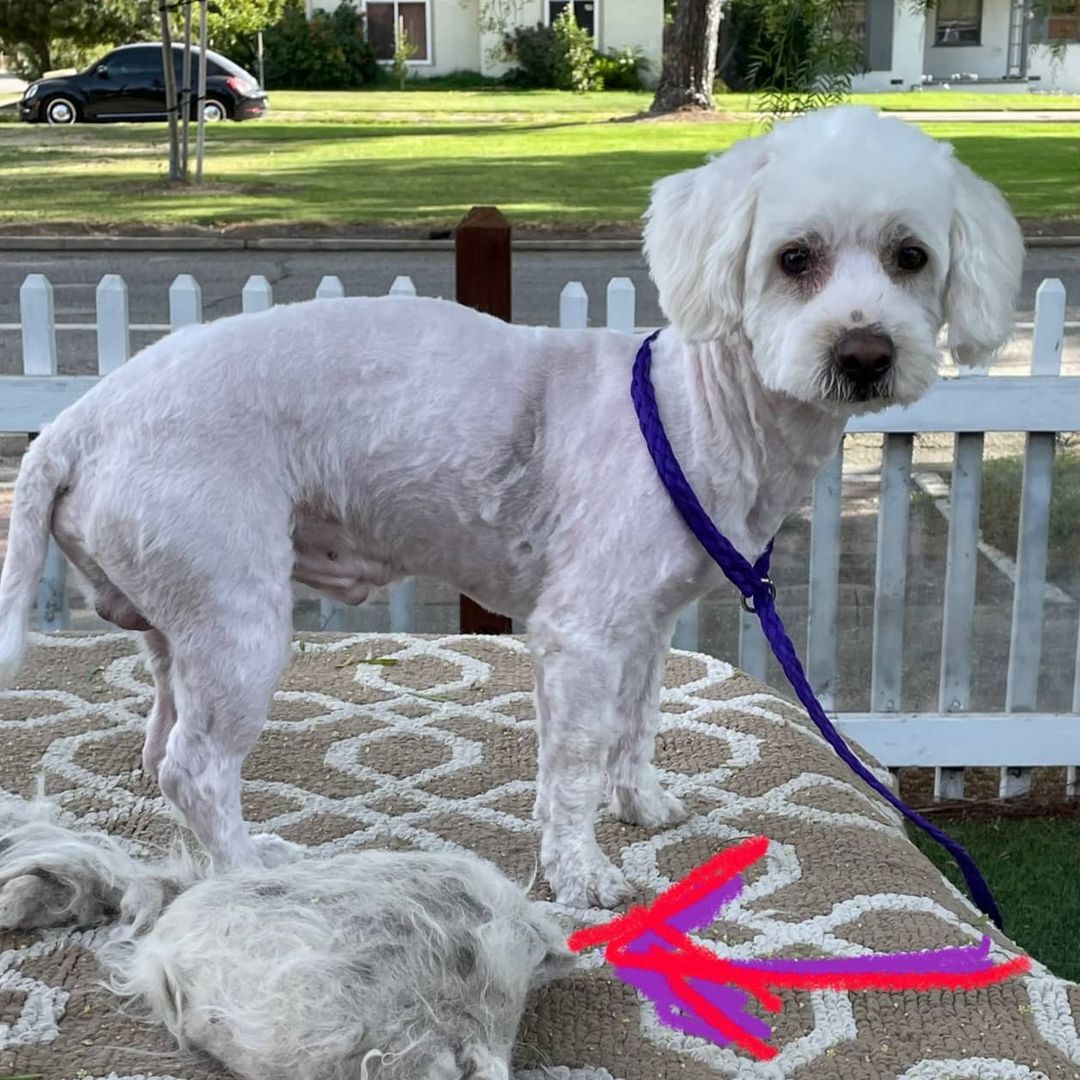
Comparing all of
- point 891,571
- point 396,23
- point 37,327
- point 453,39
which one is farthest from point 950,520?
point 453,39

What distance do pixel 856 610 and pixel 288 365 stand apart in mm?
3362

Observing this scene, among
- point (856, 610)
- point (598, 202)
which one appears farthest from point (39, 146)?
point (856, 610)

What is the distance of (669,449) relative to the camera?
2381 millimetres

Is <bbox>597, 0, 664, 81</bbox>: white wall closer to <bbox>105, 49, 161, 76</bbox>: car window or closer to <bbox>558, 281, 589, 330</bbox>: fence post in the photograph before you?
<bbox>105, 49, 161, 76</bbox>: car window

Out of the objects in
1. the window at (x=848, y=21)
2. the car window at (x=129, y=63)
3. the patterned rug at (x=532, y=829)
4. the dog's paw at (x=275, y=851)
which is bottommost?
the patterned rug at (x=532, y=829)

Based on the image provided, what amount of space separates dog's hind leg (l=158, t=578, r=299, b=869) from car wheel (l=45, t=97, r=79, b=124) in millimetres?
28429

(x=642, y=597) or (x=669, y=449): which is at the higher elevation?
(x=669, y=449)

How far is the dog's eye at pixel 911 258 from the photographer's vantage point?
221 centimetres

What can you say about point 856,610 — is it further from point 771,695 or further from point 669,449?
point 669,449

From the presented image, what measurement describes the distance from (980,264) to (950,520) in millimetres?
1876

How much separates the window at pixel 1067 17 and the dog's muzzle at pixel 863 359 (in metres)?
0.88

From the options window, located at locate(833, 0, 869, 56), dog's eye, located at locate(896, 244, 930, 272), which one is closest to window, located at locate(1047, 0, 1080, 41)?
window, located at locate(833, 0, 869, 56)

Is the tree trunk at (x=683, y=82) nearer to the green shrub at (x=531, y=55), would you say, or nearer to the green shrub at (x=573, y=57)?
the green shrub at (x=573, y=57)

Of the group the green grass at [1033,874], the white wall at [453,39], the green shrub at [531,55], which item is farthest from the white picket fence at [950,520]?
the white wall at [453,39]
